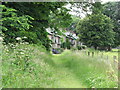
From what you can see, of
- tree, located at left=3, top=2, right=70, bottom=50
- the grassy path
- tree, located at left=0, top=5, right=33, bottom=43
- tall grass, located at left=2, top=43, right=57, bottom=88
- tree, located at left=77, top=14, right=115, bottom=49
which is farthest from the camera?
tree, located at left=77, top=14, right=115, bottom=49

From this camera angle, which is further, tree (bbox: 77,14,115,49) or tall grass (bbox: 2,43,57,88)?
tree (bbox: 77,14,115,49)

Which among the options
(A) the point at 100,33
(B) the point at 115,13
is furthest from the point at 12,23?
(A) the point at 100,33

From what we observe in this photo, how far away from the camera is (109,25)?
512 inches

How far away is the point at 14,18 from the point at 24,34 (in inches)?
39.1

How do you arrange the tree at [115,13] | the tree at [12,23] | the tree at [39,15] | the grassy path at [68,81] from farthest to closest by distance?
the tree at [115,13], the tree at [39,15], the tree at [12,23], the grassy path at [68,81]

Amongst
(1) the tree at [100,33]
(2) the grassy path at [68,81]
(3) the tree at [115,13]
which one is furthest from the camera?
(1) the tree at [100,33]

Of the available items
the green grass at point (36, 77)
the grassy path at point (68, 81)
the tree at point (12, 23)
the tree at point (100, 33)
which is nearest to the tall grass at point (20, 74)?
the green grass at point (36, 77)

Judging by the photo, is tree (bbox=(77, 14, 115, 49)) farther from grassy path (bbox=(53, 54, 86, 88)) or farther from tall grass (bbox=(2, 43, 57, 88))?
tall grass (bbox=(2, 43, 57, 88))

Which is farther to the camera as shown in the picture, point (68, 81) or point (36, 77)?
point (68, 81)

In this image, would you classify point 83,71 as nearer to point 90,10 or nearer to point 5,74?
point 5,74

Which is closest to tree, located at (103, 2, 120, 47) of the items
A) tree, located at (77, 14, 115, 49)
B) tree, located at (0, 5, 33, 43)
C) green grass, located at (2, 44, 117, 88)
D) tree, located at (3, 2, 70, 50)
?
tree, located at (77, 14, 115, 49)

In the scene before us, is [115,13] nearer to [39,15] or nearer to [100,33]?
[100,33]

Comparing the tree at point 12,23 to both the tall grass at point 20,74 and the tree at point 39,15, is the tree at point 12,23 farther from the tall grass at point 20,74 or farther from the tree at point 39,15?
the tall grass at point 20,74

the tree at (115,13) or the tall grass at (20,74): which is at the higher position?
the tree at (115,13)
